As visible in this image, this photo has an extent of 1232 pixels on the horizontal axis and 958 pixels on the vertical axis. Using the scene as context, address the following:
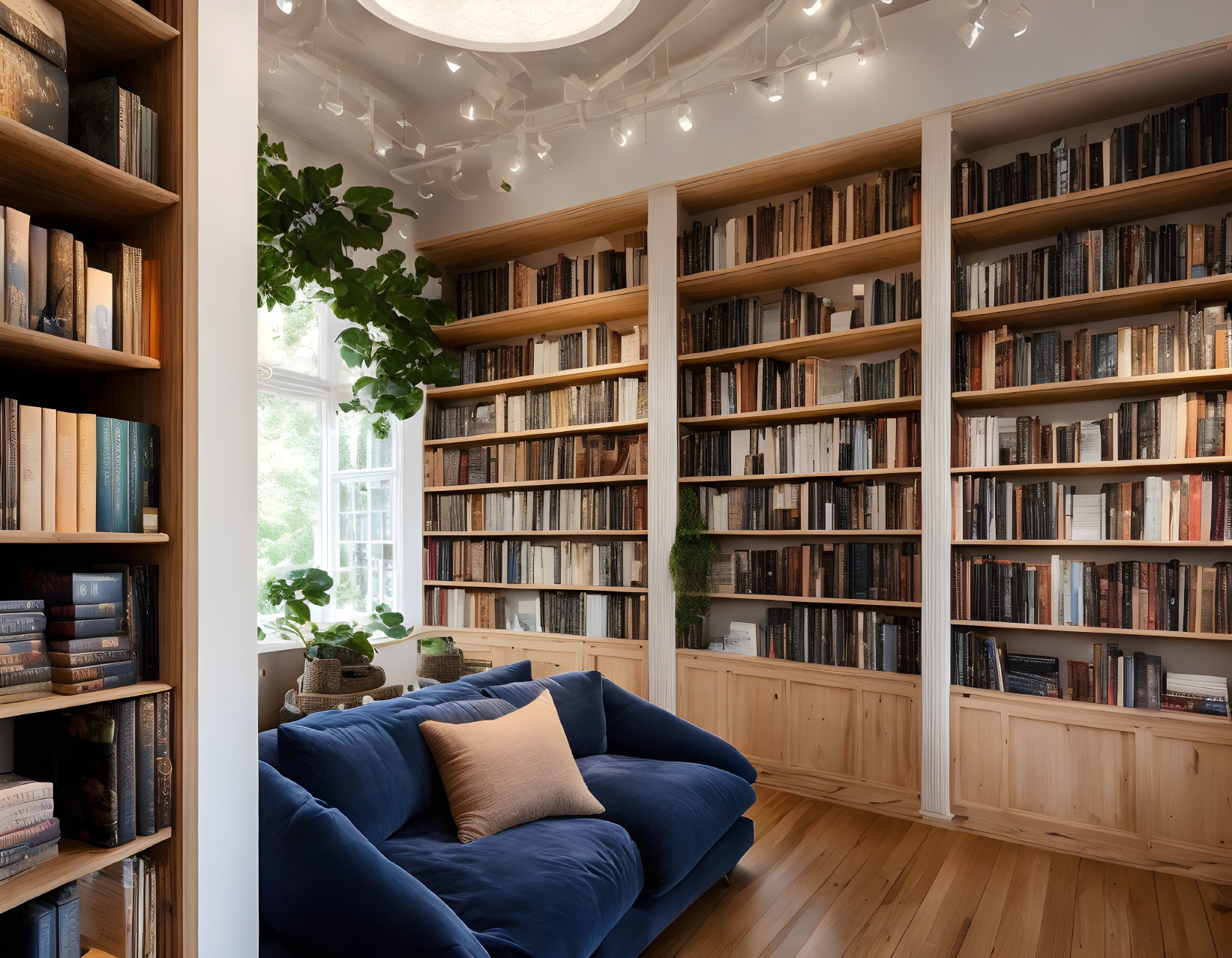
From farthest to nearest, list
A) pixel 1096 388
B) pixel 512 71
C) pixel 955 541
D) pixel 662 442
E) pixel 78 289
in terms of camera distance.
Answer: pixel 662 442 < pixel 512 71 < pixel 955 541 < pixel 1096 388 < pixel 78 289

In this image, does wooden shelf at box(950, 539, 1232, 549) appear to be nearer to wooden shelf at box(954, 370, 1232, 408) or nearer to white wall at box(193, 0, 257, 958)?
wooden shelf at box(954, 370, 1232, 408)

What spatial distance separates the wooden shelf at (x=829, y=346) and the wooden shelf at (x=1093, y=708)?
1.71 meters

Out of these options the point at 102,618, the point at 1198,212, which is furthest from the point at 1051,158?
the point at 102,618

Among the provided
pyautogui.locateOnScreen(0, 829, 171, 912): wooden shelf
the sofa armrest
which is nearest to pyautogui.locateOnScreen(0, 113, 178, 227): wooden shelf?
pyautogui.locateOnScreen(0, 829, 171, 912): wooden shelf

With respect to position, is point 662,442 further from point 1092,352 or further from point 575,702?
point 1092,352

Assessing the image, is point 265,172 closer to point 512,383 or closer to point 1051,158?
point 512,383

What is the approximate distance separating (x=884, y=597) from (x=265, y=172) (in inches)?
132

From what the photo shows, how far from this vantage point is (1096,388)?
3504 mm

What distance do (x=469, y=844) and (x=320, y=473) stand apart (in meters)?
3.52

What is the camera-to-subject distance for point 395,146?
198 inches

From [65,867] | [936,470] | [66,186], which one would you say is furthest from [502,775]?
[936,470]

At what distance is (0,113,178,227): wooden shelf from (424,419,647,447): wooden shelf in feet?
10.5

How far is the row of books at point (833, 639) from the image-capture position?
153 inches

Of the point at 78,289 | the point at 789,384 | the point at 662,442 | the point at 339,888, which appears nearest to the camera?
the point at 78,289
